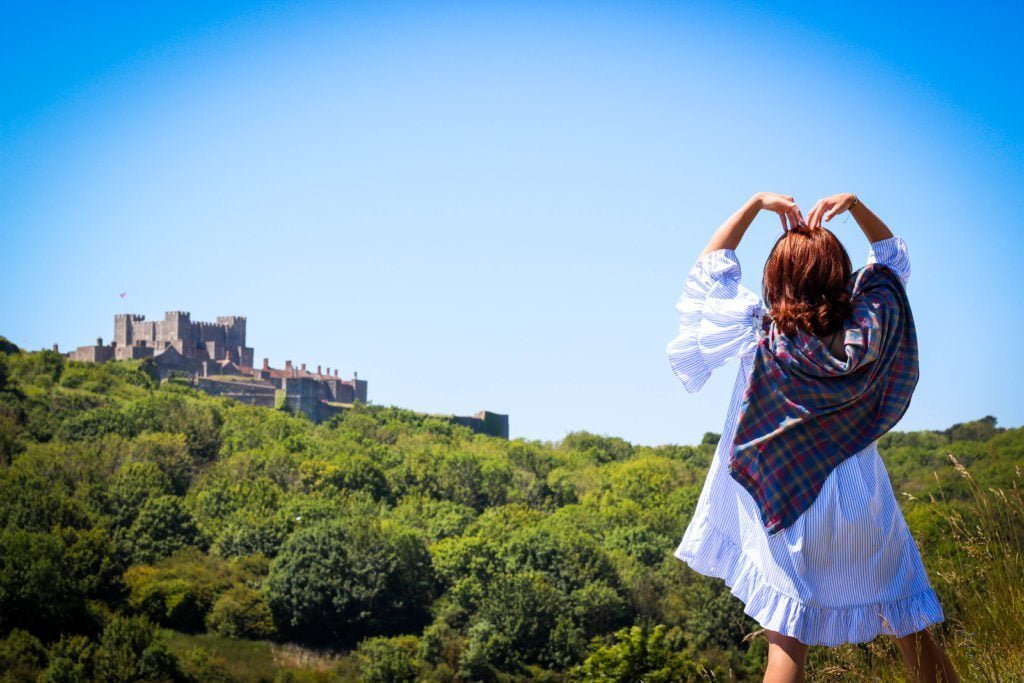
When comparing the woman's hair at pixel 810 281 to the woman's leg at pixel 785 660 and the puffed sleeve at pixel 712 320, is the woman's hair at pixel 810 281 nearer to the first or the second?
the puffed sleeve at pixel 712 320

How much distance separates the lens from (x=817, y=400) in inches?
101

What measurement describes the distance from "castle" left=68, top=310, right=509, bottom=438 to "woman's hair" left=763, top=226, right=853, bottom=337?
78.3 meters

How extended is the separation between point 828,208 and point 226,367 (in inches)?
3356

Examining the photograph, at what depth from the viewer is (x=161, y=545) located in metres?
44.0

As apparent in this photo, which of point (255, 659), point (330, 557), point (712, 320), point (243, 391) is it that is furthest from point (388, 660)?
point (243, 391)

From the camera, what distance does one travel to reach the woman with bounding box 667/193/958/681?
252 cm

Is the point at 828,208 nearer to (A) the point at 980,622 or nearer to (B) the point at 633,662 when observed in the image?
(A) the point at 980,622

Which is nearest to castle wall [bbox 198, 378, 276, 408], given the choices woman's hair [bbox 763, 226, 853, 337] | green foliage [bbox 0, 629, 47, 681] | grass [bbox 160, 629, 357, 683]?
grass [bbox 160, 629, 357, 683]

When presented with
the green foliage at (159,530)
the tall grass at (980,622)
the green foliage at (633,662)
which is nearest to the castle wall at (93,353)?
the green foliage at (159,530)

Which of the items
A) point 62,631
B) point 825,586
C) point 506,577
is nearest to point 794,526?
point 825,586

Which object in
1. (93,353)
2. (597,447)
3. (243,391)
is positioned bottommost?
(597,447)

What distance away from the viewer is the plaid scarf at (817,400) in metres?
2.54

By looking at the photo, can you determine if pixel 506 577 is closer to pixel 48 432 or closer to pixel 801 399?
pixel 48 432

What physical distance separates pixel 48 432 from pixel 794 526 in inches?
2262
